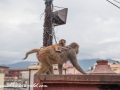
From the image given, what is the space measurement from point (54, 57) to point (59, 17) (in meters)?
8.74

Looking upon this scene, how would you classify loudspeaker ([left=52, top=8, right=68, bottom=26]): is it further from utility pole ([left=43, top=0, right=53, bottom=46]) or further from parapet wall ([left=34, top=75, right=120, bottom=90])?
parapet wall ([left=34, top=75, right=120, bottom=90])

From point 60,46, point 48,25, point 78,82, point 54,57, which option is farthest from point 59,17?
point 78,82

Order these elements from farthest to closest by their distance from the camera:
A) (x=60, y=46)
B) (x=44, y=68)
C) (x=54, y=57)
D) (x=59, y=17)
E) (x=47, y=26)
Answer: (x=59, y=17)
(x=47, y=26)
(x=60, y=46)
(x=54, y=57)
(x=44, y=68)

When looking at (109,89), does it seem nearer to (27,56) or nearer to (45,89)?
(45,89)

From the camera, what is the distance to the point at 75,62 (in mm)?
5266

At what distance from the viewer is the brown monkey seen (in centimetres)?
502

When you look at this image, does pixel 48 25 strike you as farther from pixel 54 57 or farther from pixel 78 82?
pixel 78 82

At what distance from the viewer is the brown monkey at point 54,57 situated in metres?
5.02

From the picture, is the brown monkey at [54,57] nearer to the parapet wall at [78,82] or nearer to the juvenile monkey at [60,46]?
the juvenile monkey at [60,46]

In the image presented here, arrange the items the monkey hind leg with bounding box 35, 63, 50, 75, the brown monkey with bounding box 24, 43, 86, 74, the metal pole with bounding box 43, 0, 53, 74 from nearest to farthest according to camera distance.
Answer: the monkey hind leg with bounding box 35, 63, 50, 75 < the brown monkey with bounding box 24, 43, 86, 74 < the metal pole with bounding box 43, 0, 53, 74

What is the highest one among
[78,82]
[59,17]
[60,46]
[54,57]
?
[59,17]

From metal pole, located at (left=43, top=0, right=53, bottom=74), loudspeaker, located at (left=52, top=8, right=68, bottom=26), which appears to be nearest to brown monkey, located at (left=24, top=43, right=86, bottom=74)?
metal pole, located at (left=43, top=0, right=53, bottom=74)

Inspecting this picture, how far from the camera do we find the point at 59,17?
1376 centimetres

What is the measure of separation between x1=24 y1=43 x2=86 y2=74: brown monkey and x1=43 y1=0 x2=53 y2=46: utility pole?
7562 millimetres
